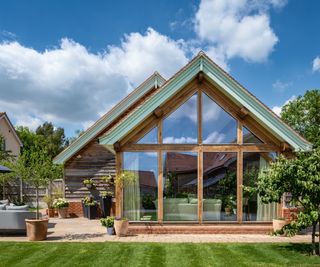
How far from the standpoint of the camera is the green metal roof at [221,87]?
1097 cm

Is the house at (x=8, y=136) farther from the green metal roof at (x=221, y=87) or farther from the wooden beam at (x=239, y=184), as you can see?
the wooden beam at (x=239, y=184)

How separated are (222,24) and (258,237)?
6361 millimetres

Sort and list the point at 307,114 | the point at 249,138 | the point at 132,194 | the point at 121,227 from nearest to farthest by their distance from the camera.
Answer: the point at 121,227 → the point at 249,138 → the point at 132,194 → the point at 307,114

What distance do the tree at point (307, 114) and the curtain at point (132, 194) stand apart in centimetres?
2444

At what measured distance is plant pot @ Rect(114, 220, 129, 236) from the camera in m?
10.8

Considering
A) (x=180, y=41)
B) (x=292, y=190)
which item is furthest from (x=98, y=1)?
(x=292, y=190)

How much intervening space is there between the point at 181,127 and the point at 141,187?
236cm

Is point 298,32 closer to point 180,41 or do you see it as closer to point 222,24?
point 180,41

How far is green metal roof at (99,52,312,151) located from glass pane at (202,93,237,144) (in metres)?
0.70

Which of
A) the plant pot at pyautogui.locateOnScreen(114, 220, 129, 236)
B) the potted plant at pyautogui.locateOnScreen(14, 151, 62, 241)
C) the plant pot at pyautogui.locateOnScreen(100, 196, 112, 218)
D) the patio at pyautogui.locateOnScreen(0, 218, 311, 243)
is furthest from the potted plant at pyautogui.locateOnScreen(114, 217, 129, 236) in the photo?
the plant pot at pyautogui.locateOnScreen(100, 196, 112, 218)

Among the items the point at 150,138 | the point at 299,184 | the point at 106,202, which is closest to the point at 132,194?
the point at 150,138

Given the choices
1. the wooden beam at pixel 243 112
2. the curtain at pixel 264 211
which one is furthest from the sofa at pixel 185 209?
the wooden beam at pixel 243 112

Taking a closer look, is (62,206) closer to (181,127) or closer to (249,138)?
(181,127)

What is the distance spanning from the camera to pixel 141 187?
11703 mm
